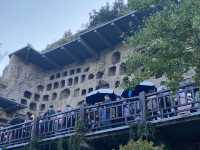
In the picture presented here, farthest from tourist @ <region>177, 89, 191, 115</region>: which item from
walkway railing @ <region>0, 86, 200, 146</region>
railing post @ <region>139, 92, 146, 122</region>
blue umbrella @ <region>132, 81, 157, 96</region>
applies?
blue umbrella @ <region>132, 81, 157, 96</region>

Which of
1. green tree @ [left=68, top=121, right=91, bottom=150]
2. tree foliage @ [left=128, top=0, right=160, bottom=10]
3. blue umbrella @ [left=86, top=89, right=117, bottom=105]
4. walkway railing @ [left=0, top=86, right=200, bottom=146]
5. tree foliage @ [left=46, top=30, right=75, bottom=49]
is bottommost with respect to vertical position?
green tree @ [left=68, top=121, right=91, bottom=150]

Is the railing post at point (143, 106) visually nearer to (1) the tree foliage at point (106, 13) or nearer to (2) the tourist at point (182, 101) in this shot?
(2) the tourist at point (182, 101)

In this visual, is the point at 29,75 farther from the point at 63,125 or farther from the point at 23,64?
the point at 63,125

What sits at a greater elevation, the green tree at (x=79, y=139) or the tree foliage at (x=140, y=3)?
the tree foliage at (x=140, y=3)

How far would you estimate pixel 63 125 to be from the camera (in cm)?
1399

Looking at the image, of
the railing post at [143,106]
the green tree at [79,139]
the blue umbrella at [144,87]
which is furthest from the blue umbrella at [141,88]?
the green tree at [79,139]

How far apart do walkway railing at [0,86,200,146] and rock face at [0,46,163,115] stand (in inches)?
245

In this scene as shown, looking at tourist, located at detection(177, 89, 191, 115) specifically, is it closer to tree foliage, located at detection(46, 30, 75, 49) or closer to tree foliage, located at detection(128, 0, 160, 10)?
tree foliage, located at detection(128, 0, 160, 10)

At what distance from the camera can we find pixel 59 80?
2300cm

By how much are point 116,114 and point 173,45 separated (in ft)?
12.8

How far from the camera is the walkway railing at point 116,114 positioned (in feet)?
36.7

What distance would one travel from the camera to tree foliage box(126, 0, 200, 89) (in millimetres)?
9016

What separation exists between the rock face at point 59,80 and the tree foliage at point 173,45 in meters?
9.95

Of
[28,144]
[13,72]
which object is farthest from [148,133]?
[13,72]
